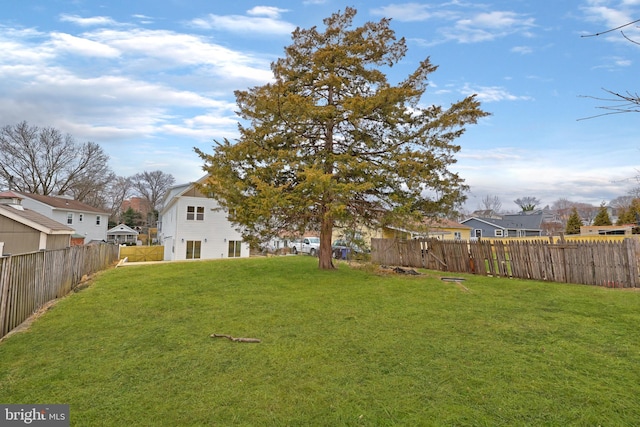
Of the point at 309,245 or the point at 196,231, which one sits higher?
the point at 196,231

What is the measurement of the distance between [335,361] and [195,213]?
2332 centimetres

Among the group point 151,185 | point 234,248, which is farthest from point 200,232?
point 151,185

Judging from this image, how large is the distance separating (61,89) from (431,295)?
19.0 metres

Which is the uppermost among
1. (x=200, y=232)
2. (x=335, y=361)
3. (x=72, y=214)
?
(x=72, y=214)

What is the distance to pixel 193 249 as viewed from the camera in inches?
992

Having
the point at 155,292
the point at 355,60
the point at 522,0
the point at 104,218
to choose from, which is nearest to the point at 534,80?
the point at 522,0

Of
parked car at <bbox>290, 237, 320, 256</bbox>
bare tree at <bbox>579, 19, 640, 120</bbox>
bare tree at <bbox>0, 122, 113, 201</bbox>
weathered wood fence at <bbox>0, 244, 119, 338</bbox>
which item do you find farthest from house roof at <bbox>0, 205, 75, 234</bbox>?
bare tree at <bbox>0, 122, 113, 201</bbox>

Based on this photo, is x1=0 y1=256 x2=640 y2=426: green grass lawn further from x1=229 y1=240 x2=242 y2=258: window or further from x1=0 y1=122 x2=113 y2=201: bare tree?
x1=0 y1=122 x2=113 y2=201: bare tree

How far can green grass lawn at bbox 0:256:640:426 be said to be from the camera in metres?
2.95

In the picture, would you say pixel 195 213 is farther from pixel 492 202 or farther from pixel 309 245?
pixel 492 202

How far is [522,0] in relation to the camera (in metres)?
7.47

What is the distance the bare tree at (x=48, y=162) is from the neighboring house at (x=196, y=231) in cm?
1845

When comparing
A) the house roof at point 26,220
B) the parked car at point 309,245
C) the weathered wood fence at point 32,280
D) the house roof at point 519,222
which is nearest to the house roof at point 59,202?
the house roof at point 26,220

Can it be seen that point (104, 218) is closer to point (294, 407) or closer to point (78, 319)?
point (78, 319)
